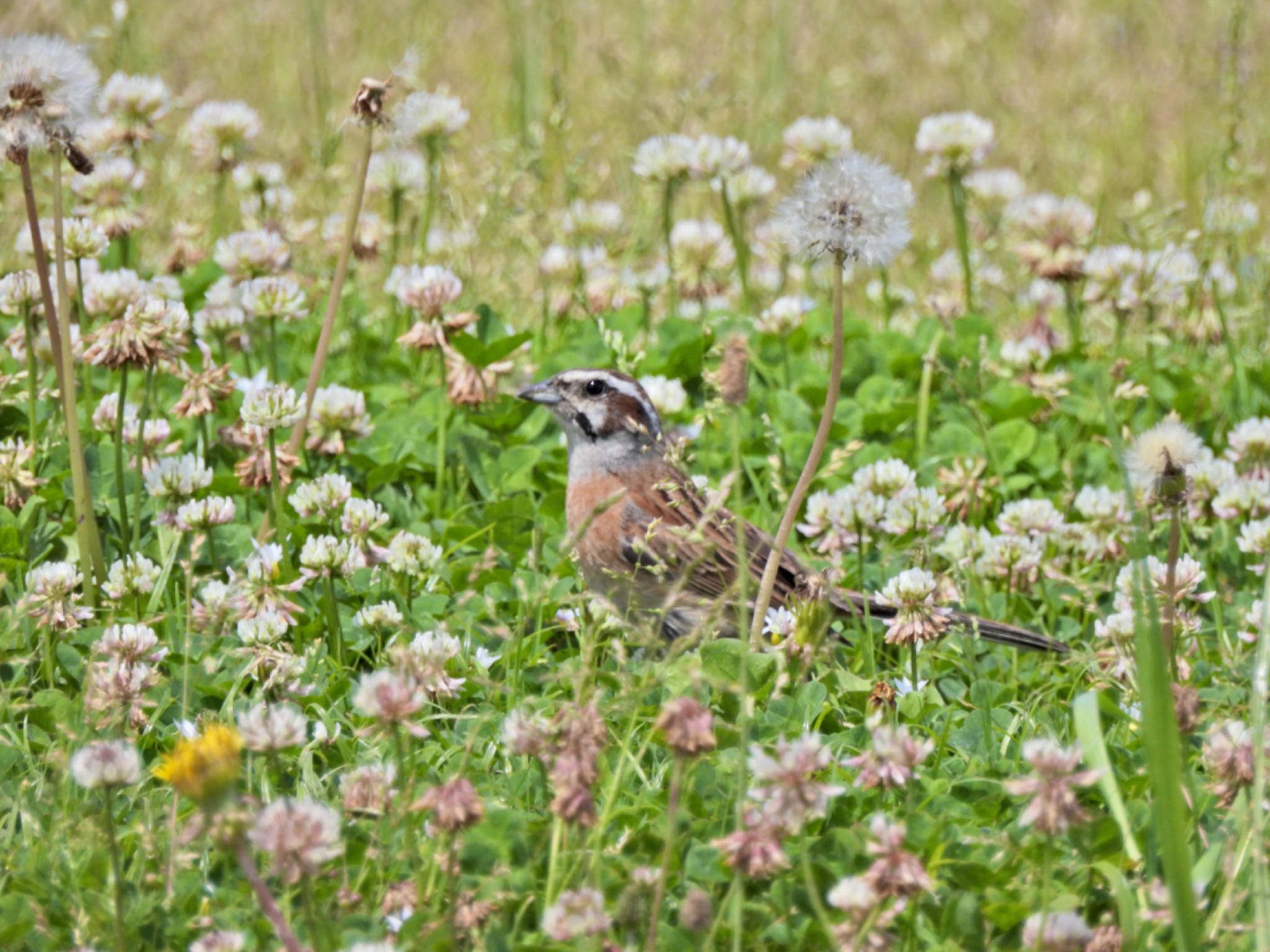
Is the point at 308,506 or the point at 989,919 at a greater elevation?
the point at 308,506

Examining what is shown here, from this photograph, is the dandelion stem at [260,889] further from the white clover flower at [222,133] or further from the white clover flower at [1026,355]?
the white clover flower at [1026,355]

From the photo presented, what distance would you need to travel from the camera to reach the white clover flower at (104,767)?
7.48 feet

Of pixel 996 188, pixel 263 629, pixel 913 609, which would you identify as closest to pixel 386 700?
pixel 263 629

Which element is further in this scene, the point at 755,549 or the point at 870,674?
the point at 755,549

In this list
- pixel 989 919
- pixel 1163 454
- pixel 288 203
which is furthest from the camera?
pixel 288 203

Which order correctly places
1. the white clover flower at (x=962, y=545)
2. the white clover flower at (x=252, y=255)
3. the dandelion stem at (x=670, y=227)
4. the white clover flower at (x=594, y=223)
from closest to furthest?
the white clover flower at (x=962, y=545) → the white clover flower at (x=252, y=255) → the dandelion stem at (x=670, y=227) → the white clover flower at (x=594, y=223)

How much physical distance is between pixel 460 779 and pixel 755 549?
93.6 inches

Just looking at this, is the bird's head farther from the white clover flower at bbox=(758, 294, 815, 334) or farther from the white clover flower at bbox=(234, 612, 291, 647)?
the white clover flower at bbox=(234, 612, 291, 647)

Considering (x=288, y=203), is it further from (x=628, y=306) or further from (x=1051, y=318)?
(x=1051, y=318)

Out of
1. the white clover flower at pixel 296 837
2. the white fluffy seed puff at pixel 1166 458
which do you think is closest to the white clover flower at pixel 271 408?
the white clover flower at pixel 296 837

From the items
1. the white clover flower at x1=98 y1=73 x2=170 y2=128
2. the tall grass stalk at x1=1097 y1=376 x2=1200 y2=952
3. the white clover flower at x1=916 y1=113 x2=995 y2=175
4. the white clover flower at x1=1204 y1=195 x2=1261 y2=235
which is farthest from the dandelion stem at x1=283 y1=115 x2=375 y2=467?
the white clover flower at x1=1204 y1=195 x2=1261 y2=235

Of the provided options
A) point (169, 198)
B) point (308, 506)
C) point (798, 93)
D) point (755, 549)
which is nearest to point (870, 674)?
point (755, 549)

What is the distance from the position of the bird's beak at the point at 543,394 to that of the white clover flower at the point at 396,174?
1.39 metres

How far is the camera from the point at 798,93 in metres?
10.3
